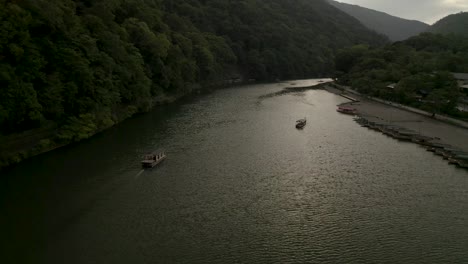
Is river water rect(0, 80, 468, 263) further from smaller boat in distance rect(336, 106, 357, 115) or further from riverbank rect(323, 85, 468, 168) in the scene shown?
smaller boat in distance rect(336, 106, 357, 115)

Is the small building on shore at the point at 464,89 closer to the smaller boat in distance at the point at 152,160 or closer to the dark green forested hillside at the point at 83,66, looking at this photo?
the smaller boat in distance at the point at 152,160

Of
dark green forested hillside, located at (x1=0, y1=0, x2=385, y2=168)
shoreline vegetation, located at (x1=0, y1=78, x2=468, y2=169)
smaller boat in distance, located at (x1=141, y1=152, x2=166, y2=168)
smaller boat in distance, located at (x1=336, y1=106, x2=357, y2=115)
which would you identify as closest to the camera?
smaller boat in distance, located at (x1=141, y1=152, x2=166, y2=168)

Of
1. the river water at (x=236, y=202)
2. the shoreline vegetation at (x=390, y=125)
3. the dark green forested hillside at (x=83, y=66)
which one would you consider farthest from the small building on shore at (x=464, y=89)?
the dark green forested hillside at (x=83, y=66)

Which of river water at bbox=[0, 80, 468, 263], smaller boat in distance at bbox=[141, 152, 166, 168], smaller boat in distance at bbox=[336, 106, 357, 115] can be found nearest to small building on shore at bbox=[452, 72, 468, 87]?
smaller boat in distance at bbox=[336, 106, 357, 115]

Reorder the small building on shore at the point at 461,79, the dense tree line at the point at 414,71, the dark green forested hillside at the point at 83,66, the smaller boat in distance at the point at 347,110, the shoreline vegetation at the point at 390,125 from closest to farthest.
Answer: the dark green forested hillside at the point at 83,66, the shoreline vegetation at the point at 390,125, the dense tree line at the point at 414,71, the smaller boat in distance at the point at 347,110, the small building on shore at the point at 461,79

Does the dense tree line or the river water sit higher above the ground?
the dense tree line

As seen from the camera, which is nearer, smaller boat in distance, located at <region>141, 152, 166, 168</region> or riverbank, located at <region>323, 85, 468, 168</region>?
smaller boat in distance, located at <region>141, 152, 166, 168</region>

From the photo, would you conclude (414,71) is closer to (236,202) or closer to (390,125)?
(390,125)
